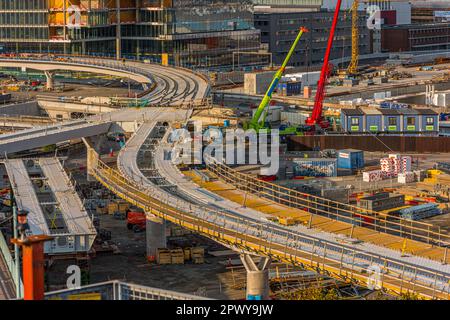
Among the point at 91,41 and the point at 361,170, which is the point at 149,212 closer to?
the point at 361,170

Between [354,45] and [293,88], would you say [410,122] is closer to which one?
[293,88]

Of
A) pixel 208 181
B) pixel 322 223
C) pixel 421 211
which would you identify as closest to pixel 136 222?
pixel 208 181

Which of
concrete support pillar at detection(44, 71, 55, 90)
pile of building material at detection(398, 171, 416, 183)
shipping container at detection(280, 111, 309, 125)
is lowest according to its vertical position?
pile of building material at detection(398, 171, 416, 183)

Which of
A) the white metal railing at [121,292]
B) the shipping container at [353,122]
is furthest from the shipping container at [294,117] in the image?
the white metal railing at [121,292]

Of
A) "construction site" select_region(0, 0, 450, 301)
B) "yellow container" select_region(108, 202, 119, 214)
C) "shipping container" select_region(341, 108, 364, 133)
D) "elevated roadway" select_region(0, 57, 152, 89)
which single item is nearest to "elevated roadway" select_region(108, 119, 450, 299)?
"construction site" select_region(0, 0, 450, 301)

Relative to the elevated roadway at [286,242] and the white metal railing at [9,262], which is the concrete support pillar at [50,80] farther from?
the white metal railing at [9,262]

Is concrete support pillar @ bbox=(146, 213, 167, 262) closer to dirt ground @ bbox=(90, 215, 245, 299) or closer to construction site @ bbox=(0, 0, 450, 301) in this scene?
construction site @ bbox=(0, 0, 450, 301)
